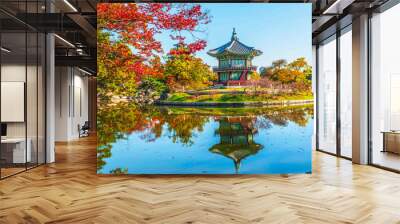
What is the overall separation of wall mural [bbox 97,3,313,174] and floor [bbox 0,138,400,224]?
0.38m

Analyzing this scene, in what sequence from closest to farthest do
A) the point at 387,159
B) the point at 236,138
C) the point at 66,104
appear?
the point at 236,138
the point at 387,159
the point at 66,104

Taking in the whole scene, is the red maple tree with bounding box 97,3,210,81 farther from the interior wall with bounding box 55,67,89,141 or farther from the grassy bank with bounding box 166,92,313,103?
the interior wall with bounding box 55,67,89,141

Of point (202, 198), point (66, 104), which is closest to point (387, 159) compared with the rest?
point (202, 198)

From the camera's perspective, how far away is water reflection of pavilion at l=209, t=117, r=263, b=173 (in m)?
6.50

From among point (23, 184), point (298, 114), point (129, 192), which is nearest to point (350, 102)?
point (298, 114)

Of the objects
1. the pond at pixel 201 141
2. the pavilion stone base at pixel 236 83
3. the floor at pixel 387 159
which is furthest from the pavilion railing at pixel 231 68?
the floor at pixel 387 159

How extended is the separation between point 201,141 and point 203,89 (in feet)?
2.99

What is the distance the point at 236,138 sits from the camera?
651 centimetres

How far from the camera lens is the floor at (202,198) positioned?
397 cm

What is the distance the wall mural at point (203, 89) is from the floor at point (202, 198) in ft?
1.25

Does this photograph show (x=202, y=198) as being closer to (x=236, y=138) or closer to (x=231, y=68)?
(x=236, y=138)

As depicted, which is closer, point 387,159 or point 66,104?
point 387,159

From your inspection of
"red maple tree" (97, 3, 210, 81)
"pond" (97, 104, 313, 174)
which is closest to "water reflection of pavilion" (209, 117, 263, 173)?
"pond" (97, 104, 313, 174)

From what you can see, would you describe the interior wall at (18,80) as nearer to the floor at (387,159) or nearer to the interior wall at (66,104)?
the floor at (387,159)
